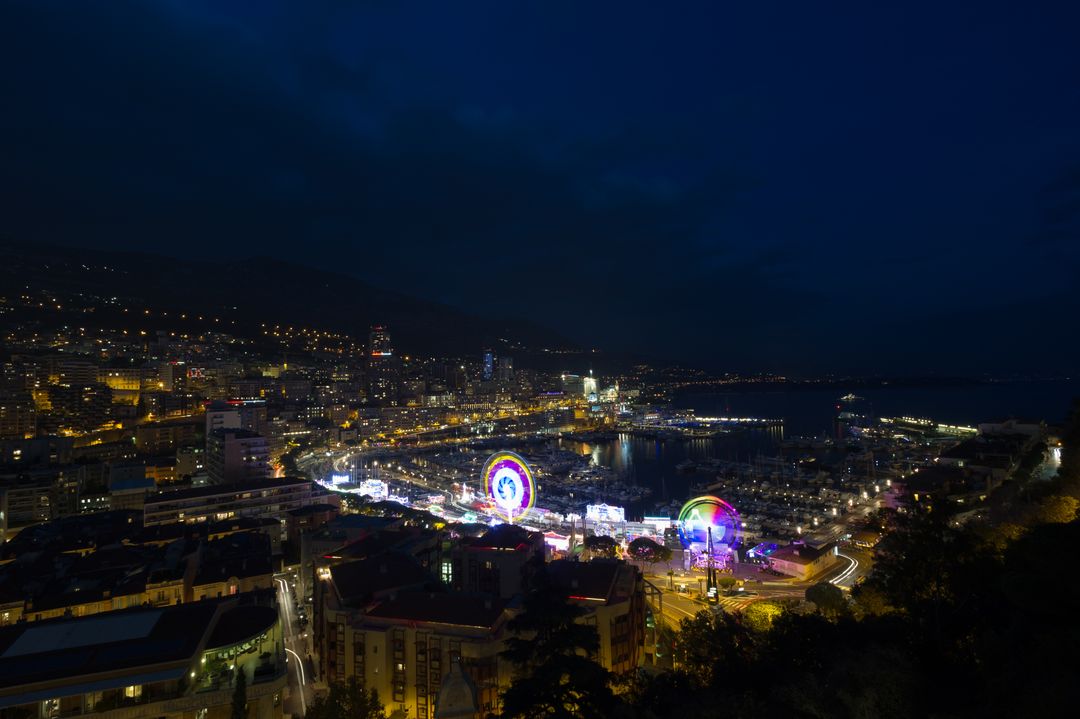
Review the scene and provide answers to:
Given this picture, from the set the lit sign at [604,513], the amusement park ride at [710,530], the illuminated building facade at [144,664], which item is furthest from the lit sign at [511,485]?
the illuminated building facade at [144,664]

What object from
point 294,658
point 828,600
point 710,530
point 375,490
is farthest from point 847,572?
point 375,490

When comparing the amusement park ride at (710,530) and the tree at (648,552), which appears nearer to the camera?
the amusement park ride at (710,530)

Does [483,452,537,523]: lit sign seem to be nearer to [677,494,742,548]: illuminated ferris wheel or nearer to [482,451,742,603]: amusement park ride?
[482,451,742,603]: amusement park ride

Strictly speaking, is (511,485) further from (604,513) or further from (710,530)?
(710,530)

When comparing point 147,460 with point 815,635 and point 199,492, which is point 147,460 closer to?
point 199,492

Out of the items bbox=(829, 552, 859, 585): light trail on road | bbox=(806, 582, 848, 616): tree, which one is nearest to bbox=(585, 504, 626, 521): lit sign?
bbox=(829, 552, 859, 585): light trail on road

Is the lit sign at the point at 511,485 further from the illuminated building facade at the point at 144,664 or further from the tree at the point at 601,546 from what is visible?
the illuminated building facade at the point at 144,664
